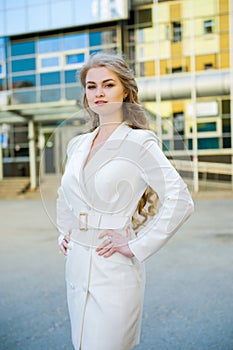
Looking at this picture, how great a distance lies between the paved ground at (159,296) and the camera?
2881 millimetres

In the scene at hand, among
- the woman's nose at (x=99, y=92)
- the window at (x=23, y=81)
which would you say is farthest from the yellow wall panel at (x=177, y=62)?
the woman's nose at (x=99, y=92)

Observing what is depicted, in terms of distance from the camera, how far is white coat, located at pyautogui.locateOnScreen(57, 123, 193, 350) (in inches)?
54.5

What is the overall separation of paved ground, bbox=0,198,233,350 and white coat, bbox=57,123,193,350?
228mm

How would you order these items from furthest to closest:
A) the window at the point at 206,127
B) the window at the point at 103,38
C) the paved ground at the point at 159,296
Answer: the window at the point at 103,38, the window at the point at 206,127, the paved ground at the point at 159,296

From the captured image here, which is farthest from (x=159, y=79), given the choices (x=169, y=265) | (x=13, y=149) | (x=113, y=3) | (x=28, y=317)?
(x=28, y=317)

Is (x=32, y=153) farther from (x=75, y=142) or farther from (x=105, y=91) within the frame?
(x=105, y=91)

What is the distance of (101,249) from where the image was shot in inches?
56.5

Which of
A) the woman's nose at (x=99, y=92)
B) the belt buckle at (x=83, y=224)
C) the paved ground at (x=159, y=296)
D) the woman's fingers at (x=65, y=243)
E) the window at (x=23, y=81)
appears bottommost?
the paved ground at (x=159, y=296)

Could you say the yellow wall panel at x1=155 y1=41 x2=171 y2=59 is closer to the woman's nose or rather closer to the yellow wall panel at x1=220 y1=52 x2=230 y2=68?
the yellow wall panel at x1=220 y1=52 x2=230 y2=68

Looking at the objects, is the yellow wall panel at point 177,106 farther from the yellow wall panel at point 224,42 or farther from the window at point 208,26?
the window at point 208,26

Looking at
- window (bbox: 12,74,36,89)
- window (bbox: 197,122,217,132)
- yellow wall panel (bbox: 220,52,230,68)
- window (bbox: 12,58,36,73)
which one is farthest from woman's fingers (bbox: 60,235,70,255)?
window (bbox: 12,58,36,73)

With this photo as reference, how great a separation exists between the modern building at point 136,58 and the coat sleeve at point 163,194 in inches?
542

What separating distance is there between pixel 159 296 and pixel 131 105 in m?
2.60

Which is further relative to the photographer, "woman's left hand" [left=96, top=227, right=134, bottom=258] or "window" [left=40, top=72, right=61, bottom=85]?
"window" [left=40, top=72, right=61, bottom=85]
